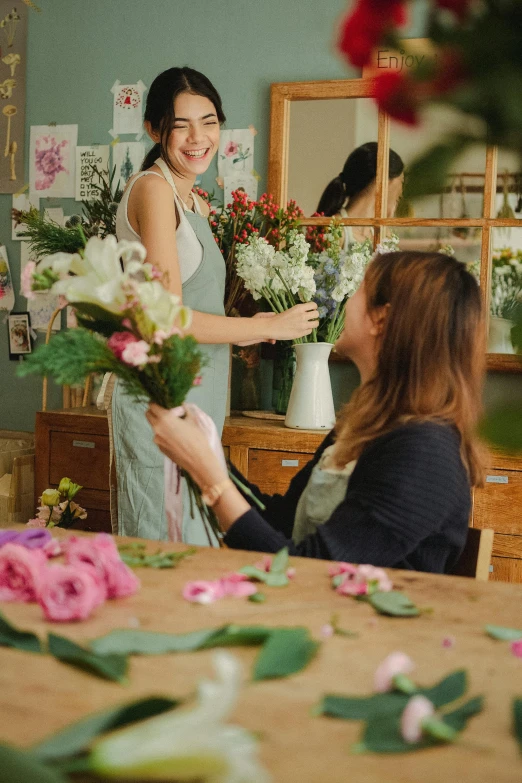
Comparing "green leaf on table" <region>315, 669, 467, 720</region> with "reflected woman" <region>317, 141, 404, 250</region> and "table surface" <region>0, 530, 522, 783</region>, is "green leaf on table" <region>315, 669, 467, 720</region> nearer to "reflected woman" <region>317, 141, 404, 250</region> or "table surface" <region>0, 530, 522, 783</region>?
"table surface" <region>0, 530, 522, 783</region>

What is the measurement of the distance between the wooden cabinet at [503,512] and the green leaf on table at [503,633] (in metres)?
1.66

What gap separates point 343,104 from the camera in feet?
10.2

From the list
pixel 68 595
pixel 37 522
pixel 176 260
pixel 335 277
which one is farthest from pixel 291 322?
pixel 68 595

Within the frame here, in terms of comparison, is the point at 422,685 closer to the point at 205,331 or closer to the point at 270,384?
the point at 205,331

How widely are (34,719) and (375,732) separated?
28 cm

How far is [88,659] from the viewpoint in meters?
0.77

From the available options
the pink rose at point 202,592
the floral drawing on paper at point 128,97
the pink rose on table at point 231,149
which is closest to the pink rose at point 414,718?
the pink rose at point 202,592

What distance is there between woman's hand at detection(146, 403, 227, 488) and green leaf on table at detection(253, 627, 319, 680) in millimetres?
503

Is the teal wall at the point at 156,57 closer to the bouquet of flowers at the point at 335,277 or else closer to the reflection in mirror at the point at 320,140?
the reflection in mirror at the point at 320,140

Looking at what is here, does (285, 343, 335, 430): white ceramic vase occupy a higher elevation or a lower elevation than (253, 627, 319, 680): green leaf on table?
higher

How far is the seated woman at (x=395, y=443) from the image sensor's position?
1278 mm

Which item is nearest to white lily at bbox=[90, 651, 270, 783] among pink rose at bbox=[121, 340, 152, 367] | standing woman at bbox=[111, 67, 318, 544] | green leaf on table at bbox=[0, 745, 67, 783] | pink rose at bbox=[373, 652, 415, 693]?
green leaf on table at bbox=[0, 745, 67, 783]

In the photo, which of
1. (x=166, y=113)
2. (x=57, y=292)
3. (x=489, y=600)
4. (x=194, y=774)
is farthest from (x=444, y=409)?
(x=166, y=113)

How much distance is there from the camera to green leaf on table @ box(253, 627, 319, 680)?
76 cm
